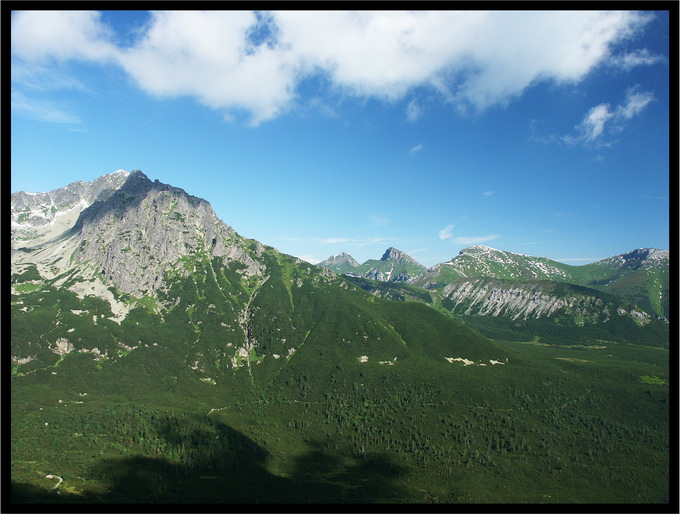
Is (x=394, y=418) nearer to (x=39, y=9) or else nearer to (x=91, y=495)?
(x=91, y=495)

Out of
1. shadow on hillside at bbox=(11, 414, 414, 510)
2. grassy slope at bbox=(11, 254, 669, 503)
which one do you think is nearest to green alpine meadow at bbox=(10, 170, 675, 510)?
shadow on hillside at bbox=(11, 414, 414, 510)

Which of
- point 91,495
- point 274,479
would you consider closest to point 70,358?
point 91,495

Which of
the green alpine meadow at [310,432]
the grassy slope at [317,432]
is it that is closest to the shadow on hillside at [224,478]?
the green alpine meadow at [310,432]

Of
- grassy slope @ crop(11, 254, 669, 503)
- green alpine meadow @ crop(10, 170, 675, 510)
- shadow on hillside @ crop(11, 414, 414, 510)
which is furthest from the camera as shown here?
grassy slope @ crop(11, 254, 669, 503)

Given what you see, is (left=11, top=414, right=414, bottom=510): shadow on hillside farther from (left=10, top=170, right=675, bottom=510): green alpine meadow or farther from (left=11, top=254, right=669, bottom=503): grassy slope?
(left=11, top=254, right=669, bottom=503): grassy slope

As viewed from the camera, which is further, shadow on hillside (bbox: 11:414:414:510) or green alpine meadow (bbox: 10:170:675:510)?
green alpine meadow (bbox: 10:170:675:510)

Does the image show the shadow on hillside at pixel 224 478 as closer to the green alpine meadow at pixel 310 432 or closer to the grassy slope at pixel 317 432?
the green alpine meadow at pixel 310 432

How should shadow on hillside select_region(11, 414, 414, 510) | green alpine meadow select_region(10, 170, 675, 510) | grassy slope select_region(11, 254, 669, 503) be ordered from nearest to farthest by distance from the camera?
shadow on hillside select_region(11, 414, 414, 510) < green alpine meadow select_region(10, 170, 675, 510) < grassy slope select_region(11, 254, 669, 503)

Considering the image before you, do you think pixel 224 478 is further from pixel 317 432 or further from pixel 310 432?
pixel 317 432
